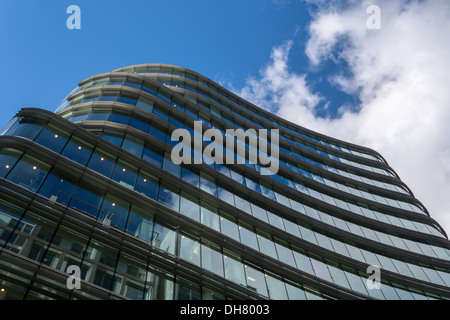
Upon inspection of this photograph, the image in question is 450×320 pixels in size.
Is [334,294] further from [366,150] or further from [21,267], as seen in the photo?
[366,150]

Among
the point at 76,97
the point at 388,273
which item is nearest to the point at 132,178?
the point at 76,97

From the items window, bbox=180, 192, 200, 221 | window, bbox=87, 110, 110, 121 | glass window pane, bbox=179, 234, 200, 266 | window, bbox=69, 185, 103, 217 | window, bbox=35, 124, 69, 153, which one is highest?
window, bbox=87, 110, 110, 121

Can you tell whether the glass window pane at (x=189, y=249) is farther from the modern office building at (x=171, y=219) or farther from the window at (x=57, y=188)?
the window at (x=57, y=188)

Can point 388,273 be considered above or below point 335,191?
below

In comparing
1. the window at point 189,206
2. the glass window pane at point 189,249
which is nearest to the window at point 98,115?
the window at point 189,206

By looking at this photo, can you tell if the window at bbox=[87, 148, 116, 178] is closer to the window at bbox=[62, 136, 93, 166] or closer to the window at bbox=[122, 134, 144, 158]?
the window at bbox=[62, 136, 93, 166]

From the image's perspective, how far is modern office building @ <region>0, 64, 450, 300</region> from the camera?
12156 millimetres

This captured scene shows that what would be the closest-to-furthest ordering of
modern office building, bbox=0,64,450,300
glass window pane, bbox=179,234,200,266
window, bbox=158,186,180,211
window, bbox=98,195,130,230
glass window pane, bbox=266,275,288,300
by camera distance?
Result: modern office building, bbox=0,64,450,300 < window, bbox=98,195,130,230 < glass window pane, bbox=179,234,200,266 < glass window pane, bbox=266,275,288,300 < window, bbox=158,186,180,211

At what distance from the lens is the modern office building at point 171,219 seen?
39.9ft

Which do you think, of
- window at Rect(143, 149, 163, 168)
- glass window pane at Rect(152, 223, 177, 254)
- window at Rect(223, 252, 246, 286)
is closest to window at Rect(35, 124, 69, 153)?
window at Rect(143, 149, 163, 168)

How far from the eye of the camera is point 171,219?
16500 millimetres

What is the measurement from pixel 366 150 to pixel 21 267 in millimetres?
44482

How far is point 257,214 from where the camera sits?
2242 centimetres
